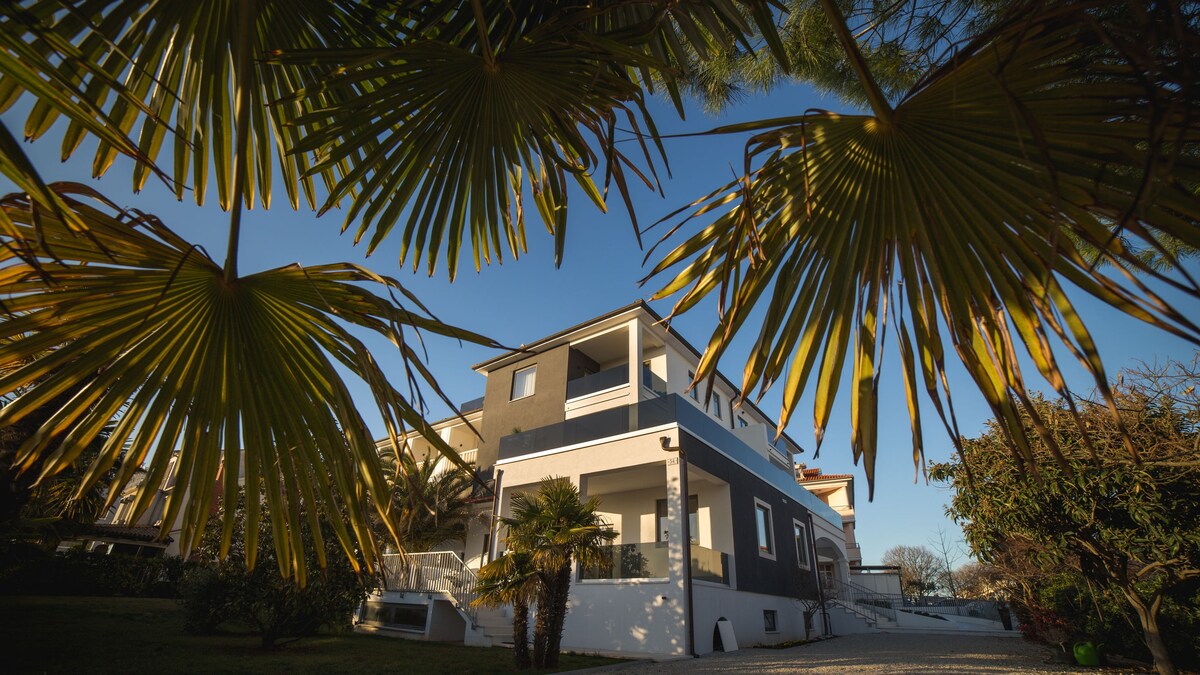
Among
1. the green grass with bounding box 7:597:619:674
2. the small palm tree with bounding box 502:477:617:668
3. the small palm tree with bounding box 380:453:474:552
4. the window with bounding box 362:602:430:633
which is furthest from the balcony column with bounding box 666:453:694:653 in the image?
the small palm tree with bounding box 380:453:474:552

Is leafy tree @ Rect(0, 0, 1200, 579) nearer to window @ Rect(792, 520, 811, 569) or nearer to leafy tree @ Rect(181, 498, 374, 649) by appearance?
leafy tree @ Rect(181, 498, 374, 649)

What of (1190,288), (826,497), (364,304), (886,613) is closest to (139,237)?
(364,304)

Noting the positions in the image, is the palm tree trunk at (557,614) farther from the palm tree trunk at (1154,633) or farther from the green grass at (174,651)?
the palm tree trunk at (1154,633)

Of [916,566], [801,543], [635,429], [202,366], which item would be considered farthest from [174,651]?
[916,566]

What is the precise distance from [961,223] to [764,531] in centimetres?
1748

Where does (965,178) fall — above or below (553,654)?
above

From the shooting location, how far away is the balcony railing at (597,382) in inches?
709

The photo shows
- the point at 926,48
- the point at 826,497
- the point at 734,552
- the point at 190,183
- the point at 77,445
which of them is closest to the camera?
the point at 77,445

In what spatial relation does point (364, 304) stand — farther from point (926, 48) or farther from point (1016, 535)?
point (1016, 535)

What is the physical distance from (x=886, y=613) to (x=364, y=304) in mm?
29384

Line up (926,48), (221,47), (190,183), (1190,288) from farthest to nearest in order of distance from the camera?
1. (926,48)
2. (190,183)
3. (221,47)
4. (1190,288)

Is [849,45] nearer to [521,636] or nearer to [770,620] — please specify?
[521,636]

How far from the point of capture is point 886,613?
82.0 feet

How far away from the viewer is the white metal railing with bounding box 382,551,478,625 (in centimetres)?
1448
